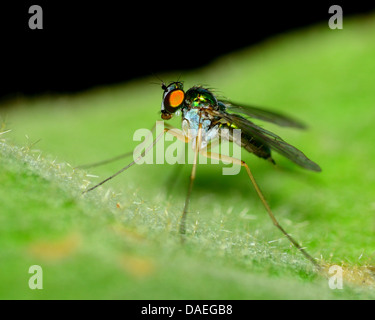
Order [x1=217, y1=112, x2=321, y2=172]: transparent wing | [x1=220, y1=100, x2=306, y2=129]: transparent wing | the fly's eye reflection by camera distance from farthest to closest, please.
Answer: [x1=220, y1=100, x2=306, y2=129]: transparent wing → the fly's eye reflection → [x1=217, y1=112, x2=321, y2=172]: transparent wing

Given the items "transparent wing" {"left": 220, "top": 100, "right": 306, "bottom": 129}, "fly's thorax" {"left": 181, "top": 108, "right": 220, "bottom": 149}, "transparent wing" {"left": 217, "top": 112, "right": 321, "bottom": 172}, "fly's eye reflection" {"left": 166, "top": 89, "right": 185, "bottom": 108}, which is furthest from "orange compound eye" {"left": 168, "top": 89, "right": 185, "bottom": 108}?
"transparent wing" {"left": 220, "top": 100, "right": 306, "bottom": 129}

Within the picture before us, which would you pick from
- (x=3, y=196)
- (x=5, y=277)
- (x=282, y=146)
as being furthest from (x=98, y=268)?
(x=282, y=146)

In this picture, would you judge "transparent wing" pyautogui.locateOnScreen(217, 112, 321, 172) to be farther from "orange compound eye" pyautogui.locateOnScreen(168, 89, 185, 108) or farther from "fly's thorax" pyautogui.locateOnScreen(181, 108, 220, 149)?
"orange compound eye" pyautogui.locateOnScreen(168, 89, 185, 108)

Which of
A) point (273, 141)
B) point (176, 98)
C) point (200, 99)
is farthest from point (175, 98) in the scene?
point (273, 141)

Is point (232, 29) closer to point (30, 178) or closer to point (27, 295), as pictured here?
point (30, 178)

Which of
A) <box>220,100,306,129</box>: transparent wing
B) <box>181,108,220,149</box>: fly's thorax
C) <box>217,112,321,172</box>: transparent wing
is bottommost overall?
<box>217,112,321,172</box>: transparent wing

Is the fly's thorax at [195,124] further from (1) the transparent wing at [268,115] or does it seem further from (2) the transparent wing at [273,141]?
(1) the transparent wing at [268,115]
